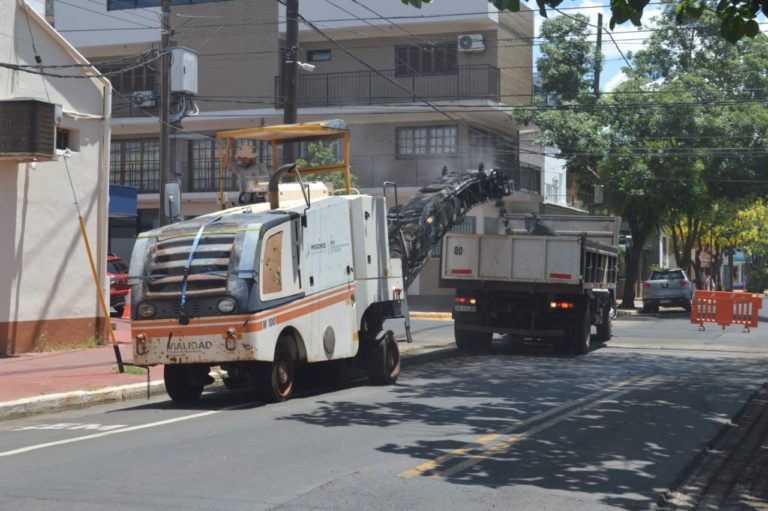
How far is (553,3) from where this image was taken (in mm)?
9352

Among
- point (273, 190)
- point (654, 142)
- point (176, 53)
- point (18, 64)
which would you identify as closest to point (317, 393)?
point (273, 190)

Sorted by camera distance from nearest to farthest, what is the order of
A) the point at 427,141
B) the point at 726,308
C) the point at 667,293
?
the point at 726,308
the point at 427,141
the point at 667,293

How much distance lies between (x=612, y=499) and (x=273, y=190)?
23.7 ft

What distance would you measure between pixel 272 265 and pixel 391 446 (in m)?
3.63

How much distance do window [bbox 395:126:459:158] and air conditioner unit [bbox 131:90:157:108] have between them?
8961 millimetres

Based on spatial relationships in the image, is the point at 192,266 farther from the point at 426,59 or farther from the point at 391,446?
the point at 426,59

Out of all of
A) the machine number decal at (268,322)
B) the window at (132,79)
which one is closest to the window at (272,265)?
the machine number decal at (268,322)

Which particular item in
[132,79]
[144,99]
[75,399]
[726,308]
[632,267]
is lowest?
[75,399]

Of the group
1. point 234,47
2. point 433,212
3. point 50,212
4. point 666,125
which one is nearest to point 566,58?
point 666,125

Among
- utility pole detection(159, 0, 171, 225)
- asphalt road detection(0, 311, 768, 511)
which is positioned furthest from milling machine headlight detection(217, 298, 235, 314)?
utility pole detection(159, 0, 171, 225)

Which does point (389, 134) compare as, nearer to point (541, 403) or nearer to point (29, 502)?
point (541, 403)

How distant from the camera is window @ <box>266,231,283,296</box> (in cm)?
1268

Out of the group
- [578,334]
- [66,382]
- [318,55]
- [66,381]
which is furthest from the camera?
[318,55]

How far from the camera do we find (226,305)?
12.4 metres
